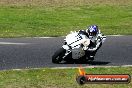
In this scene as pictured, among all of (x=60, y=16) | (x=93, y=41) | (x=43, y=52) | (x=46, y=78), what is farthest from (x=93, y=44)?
(x=60, y=16)

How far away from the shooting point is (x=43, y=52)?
62.9 feet

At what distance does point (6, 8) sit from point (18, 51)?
14900 mm

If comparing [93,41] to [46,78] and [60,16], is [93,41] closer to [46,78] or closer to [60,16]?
Answer: [46,78]

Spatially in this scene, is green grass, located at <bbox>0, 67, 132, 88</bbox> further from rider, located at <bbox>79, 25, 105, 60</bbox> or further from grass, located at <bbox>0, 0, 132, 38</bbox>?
grass, located at <bbox>0, 0, 132, 38</bbox>

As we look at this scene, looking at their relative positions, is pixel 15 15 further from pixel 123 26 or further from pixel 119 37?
pixel 119 37

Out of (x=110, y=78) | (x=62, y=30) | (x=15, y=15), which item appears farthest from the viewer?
(x=15, y=15)

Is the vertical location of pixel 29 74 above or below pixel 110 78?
below

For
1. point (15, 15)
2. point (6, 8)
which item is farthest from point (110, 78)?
point (6, 8)

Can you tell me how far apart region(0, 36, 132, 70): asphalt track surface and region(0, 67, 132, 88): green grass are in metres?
1.22

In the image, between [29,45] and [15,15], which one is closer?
[29,45]

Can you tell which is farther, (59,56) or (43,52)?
(43,52)

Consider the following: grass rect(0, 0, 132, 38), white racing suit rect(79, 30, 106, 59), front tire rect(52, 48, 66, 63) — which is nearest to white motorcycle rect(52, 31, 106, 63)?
front tire rect(52, 48, 66, 63)

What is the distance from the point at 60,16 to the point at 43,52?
38.8ft

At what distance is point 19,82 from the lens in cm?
1375
